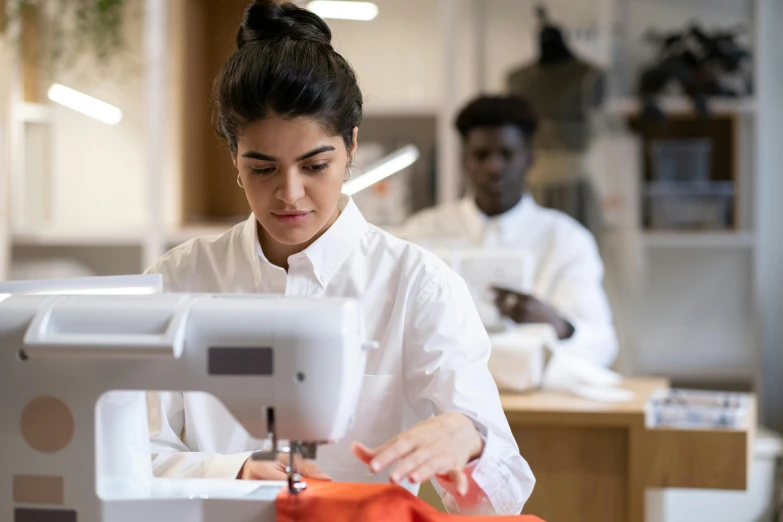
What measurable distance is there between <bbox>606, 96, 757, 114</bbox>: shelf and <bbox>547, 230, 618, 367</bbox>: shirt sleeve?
24.2 inches

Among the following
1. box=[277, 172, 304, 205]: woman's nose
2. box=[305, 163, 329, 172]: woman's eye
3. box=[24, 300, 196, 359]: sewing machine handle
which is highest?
box=[305, 163, 329, 172]: woman's eye

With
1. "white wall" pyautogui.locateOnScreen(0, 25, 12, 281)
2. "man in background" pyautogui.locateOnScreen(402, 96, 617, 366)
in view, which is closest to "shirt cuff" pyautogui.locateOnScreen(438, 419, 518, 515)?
"man in background" pyautogui.locateOnScreen(402, 96, 617, 366)

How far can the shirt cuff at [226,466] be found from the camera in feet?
3.69

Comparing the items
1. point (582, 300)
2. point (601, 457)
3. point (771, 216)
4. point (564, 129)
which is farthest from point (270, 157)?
point (771, 216)

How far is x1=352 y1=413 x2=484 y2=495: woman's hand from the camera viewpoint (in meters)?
0.97

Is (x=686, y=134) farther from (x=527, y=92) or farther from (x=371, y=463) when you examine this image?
(x=371, y=463)

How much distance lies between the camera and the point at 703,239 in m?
3.57

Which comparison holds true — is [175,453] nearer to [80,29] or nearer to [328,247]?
[328,247]

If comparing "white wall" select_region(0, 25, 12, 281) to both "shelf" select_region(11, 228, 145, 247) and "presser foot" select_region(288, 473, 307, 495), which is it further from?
"presser foot" select_region(288, 473, 307, 495)

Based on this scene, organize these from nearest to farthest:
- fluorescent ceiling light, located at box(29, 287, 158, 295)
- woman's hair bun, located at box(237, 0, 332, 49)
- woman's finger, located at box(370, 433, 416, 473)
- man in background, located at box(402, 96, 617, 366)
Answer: woman's finger, located at box(370, 433, 416, 473) → fluorescent ceiling light, located at box(29, 287, 158, 295) → woman's hair bun, located at box(237, 0, 332, 49) → man in background, located at box(402, 96, 617, 366)

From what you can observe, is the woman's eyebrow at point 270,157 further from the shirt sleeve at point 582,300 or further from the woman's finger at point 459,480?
the shirt sleeve at point 582,300

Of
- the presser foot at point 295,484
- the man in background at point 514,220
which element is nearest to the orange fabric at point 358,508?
the presser foot at point 295,484

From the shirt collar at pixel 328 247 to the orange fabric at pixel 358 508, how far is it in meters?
0.40

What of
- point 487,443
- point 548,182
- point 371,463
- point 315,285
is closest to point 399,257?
point 315,285
